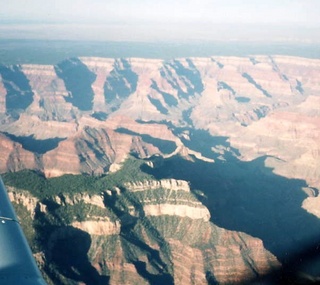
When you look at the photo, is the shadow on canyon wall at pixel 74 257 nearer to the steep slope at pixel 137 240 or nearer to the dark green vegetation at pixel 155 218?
the steep slope at pixel 137 240

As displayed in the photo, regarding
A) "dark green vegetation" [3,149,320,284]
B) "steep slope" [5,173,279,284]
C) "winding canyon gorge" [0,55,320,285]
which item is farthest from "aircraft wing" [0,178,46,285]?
"steep slope" [5,173,279,284]

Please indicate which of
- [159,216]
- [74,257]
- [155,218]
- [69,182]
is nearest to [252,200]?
[159,216]

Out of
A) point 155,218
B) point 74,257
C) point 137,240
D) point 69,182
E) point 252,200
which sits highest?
point 69,182

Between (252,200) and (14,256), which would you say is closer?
(14,256)

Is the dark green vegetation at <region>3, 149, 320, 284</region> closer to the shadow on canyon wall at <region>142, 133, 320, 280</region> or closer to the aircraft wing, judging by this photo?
the shadow on canyon wall at <region>142, 133, 320, 280</region>

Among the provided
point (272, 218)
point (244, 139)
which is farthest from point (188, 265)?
point (244, 139)

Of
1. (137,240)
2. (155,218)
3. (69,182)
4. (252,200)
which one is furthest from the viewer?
(252,200)

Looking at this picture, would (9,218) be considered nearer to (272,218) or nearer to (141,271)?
(141,271)

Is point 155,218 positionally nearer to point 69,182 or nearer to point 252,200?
point 69,182

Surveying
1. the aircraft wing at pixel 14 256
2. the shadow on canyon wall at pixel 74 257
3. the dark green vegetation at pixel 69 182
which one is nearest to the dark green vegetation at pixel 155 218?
the dark green vegetation at pixel 69 182
